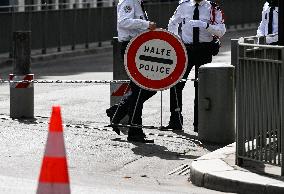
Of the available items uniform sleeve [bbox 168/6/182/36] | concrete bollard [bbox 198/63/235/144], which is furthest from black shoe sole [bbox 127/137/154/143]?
uniform sleeve [bbox 168/6/182/36]

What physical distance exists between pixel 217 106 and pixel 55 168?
19.2ft

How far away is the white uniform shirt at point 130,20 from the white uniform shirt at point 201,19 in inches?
33.2

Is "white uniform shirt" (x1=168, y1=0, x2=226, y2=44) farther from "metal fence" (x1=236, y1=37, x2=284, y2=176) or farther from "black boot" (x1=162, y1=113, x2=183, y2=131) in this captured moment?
"metal fence" (x1=236, y1=37, x2=284, y2=176)

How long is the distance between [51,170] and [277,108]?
3.30 metres

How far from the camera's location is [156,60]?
1350 centimetres

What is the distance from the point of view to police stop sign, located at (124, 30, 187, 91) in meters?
13.4

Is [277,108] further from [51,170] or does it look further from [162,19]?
[162,19]

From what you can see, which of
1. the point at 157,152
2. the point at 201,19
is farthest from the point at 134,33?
the point at 157,152

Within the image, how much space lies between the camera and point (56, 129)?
24.4 feet

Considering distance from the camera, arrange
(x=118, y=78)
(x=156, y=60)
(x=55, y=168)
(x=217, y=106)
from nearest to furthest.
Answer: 1. (x=55, y=168)
2. (x=217, y=106)
3. (x=156, y=60)
4. (x=118, y=78)

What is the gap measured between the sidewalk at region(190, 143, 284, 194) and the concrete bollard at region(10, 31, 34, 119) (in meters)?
4.79

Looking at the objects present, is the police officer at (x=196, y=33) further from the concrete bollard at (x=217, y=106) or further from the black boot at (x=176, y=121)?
the concrete bollard at (x=217, y=106)

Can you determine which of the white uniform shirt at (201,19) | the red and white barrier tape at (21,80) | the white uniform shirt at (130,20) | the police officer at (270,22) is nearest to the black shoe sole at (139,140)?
the white uniform shirt at (130,20)

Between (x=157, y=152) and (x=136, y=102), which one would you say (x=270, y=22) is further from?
(x=157, y=152)
